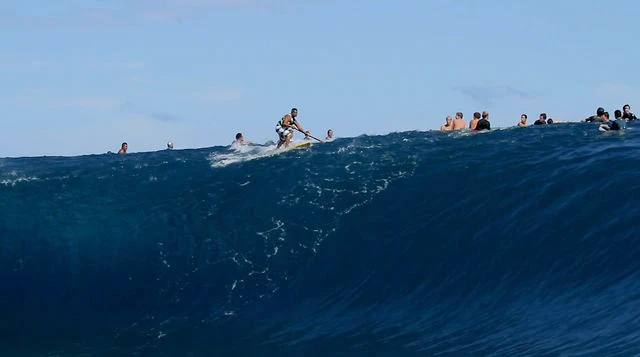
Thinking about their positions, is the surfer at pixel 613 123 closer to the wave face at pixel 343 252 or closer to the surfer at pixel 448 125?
the wave face at pixel 343 252

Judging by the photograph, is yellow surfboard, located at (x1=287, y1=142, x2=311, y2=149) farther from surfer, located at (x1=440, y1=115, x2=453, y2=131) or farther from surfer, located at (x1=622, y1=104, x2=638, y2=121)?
surfer, located at (x1=622, y1=104, x2=638, y2=121)

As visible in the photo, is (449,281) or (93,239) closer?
(449,281)

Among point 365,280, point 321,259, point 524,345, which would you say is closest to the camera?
point 524,345

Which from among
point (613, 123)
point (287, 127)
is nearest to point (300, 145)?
point (287, 127)

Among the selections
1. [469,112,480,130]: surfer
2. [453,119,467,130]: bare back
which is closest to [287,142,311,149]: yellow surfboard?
[453,119,467,130]: bare back

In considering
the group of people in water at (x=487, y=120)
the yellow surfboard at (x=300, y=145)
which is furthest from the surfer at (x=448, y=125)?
the yellow surfboard at (x=300, y=145)

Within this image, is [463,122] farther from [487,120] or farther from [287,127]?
[287,127]

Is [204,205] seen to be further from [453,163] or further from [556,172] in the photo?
[556,172]

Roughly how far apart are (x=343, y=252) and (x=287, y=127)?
34.3 feet

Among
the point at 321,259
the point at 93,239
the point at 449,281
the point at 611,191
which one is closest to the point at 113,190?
the point at 93,239

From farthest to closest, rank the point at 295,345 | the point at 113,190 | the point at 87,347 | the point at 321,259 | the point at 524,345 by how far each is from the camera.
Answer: the point at 113,190 → the point at 321,259 → the point at 87,347 → the point at 295,345 → the point at 524,345

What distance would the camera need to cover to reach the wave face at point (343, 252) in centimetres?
2012

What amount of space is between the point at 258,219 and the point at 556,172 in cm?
896

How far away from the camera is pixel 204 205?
2980 centimetres
